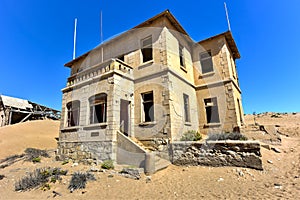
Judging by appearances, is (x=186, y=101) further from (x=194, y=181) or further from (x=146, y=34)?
(x=194, y=181)

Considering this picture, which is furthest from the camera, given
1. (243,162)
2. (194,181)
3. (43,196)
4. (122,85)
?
(122,85)

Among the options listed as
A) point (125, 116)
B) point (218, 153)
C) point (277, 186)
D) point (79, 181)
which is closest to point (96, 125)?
point (125, 116)

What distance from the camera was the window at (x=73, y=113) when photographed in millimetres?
10764

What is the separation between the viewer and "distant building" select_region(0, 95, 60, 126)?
21734 millimetres

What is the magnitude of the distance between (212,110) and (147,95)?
5.05 metres

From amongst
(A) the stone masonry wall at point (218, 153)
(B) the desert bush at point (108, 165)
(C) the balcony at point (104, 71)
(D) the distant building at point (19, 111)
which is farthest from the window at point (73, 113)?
(D) the distant building at point (19, 111)

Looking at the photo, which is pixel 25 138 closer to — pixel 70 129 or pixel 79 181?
pixel 70 129

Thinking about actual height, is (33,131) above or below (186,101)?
below

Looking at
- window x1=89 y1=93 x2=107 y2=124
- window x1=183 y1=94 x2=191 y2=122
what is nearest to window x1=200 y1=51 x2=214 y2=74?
window x1=183 y1=94 x2=191 y2=122

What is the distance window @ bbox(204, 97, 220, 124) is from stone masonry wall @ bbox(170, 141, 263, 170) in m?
4.80

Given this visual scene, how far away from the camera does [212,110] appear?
1186cm

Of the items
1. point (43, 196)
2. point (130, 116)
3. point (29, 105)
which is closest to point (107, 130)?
point (130, 116)

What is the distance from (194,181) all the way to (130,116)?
16.8ft

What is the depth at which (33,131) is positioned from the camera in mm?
17297
